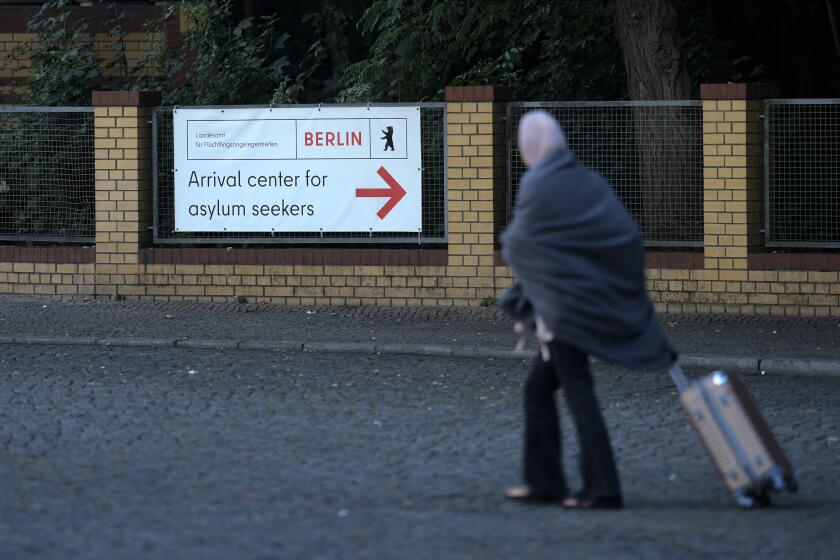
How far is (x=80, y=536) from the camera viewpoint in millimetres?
6328

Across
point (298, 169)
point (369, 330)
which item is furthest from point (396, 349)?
point (298, 169)

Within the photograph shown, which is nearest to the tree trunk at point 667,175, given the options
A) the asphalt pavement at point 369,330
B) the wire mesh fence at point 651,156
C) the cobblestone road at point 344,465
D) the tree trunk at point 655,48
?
the wire mesh fence at point 651,156

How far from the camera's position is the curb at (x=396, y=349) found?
11.0 meters

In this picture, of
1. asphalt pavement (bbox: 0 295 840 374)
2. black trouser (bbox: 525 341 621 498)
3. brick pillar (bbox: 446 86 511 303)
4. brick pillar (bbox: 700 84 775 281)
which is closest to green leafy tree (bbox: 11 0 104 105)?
asphalt pavement (bbox: 0 295 840 374)

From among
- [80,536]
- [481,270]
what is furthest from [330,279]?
[80,536]

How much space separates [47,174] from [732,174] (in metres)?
6.69

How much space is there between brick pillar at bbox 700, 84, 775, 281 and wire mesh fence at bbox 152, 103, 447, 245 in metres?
2.40

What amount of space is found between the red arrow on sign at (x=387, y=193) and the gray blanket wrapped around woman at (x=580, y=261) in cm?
770

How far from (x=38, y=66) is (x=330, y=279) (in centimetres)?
499

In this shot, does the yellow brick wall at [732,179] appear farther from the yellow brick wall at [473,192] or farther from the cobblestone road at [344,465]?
the cobblestone road at [344,465]

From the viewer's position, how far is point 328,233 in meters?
14.8

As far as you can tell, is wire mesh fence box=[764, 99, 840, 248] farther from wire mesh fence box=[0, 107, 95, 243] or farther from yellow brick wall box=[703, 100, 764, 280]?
wire mesh fence box=[0, 107, 95, 243]

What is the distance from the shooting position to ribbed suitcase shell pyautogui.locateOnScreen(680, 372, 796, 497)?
6672 mm

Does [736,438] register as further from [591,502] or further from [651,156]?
[651,156]
